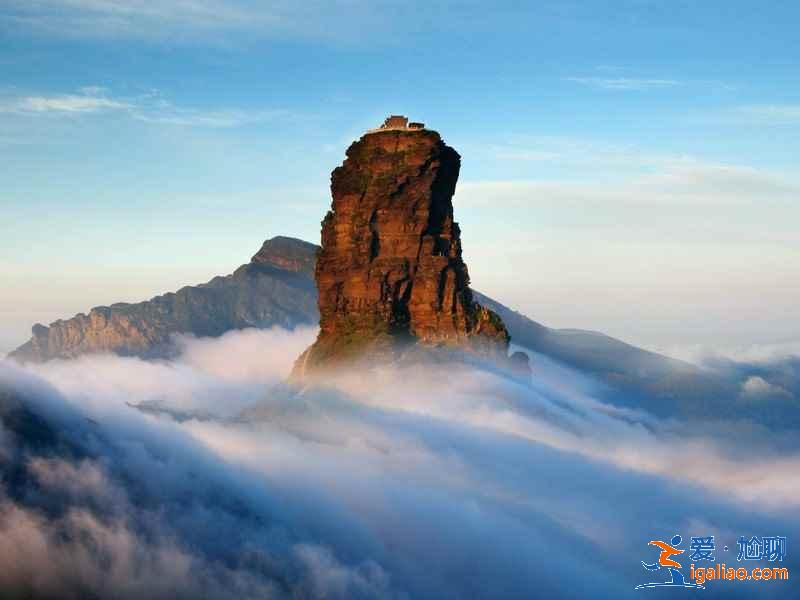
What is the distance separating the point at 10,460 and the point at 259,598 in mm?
25498

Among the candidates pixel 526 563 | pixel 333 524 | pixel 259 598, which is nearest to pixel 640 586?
pixel 526 563

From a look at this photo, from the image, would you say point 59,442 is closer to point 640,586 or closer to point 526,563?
point 526,563

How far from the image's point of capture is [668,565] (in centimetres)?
17738

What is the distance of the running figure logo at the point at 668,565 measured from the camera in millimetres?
172000

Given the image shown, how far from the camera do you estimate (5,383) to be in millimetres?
155750

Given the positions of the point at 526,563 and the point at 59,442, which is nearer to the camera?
the point at 59,442

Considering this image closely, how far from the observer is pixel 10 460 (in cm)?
14500

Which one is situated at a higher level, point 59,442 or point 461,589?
point 59,442

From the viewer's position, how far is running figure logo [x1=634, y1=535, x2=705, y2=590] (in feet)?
564

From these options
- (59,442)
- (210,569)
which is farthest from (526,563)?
(59,442)

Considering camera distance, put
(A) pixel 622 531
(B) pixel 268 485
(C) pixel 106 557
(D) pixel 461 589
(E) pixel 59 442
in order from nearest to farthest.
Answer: (C) pixel 106 557, (E) pixel 59 442, (D) pixel 461 589, (B) pixel 268 485, (A) pixel 622 531

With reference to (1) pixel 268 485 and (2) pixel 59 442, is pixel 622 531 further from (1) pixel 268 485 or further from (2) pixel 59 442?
(2) pixel 59 442

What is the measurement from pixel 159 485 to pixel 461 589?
106ft

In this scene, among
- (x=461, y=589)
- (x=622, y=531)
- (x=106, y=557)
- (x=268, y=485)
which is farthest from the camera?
(x=622, y=531)
